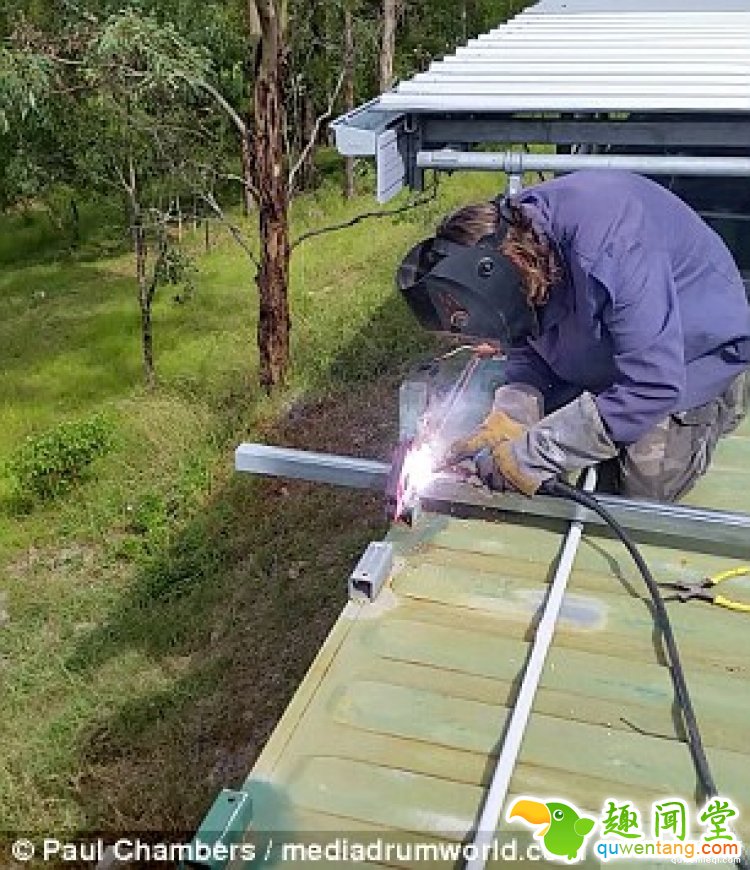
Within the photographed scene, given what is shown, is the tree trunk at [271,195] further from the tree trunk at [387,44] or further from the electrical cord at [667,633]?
the tree trunk at [387,44]

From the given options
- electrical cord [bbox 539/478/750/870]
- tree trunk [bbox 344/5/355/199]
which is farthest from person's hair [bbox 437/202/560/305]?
tree trunk [bbox 344/5/355/199]

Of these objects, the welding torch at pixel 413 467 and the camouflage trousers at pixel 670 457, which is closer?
the welding torch at pixel 413 467

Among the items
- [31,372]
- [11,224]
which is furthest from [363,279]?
[11,224]

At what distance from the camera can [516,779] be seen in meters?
2.20

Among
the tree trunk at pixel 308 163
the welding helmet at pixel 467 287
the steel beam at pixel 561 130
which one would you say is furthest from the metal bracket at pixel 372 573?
the tree trunk at pixel 308 163

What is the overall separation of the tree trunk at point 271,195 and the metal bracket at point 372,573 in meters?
5.24

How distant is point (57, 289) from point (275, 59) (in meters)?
7.05

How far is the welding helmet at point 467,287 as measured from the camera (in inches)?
111

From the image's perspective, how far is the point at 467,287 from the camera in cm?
282

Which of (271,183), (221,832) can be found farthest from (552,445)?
(271,183)

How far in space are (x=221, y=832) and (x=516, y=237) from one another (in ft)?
5.89

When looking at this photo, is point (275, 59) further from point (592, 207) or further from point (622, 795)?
point (622, 795)

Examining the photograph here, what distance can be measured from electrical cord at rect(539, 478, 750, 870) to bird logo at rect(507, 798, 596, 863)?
30 cm

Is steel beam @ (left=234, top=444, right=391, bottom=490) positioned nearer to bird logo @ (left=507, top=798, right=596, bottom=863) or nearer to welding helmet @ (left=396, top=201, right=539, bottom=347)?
welding helmet @ (left=396, top=201, right=539, bottom=347)
